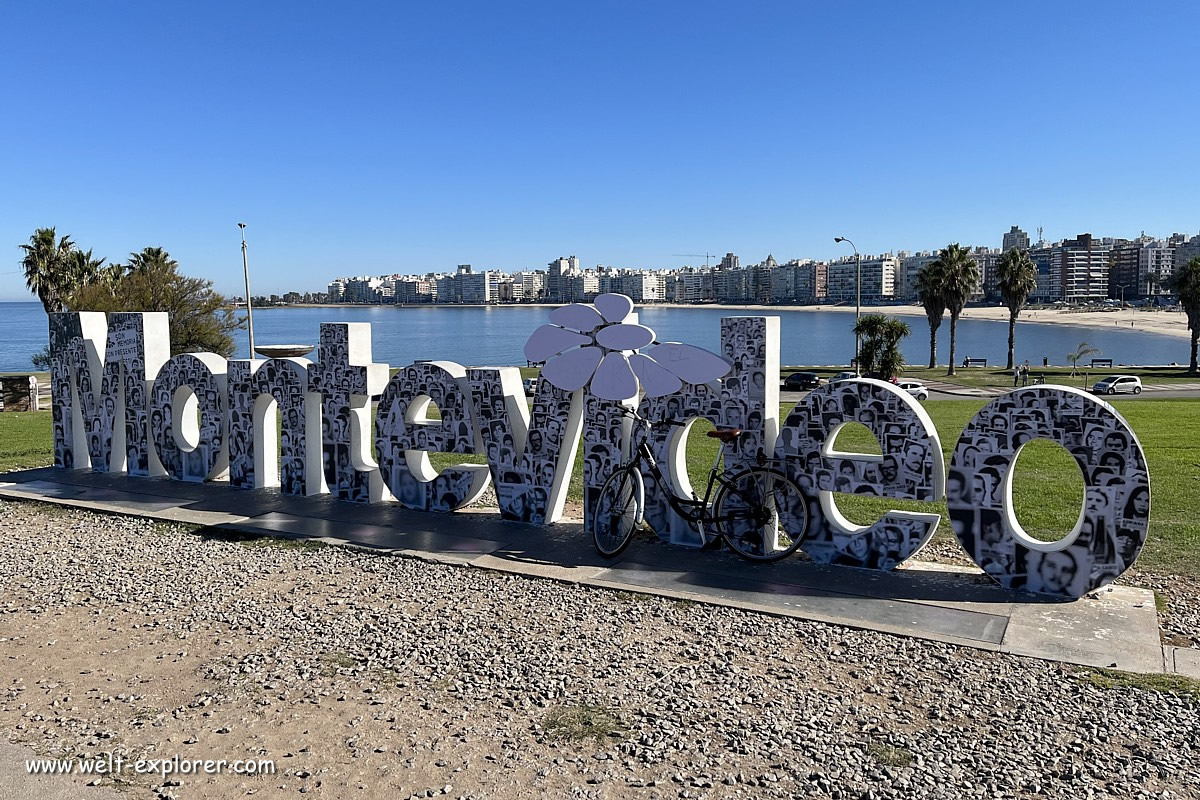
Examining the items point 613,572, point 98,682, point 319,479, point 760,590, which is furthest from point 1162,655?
point 319,479

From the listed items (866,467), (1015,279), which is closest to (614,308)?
(866,467)

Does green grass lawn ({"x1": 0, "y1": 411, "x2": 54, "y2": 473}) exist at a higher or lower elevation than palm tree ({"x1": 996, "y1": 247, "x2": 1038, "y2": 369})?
lower

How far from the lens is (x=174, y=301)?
4369 centimetres

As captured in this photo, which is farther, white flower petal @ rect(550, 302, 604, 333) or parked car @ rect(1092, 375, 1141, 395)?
parked car @ rect(1092, 375, 1141, 395)

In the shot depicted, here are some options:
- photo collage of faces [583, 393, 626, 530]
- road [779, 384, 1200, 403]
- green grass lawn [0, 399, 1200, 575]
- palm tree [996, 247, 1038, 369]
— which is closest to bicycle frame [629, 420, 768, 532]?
photo collage of faces [583, 393, 626, 530]

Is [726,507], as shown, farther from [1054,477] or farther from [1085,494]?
[1054,477]

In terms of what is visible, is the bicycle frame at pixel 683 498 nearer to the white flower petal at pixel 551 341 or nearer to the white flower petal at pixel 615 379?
the white flower petal at pixel 615 379

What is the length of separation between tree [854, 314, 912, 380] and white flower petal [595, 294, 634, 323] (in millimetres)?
44156

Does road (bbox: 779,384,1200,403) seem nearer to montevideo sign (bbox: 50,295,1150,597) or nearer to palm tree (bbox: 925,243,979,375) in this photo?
palm tree (bbox: 925,243,979,375)

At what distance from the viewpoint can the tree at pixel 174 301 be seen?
137 feet

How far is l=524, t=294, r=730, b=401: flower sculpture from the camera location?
1007 cm

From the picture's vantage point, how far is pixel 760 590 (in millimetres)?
8625

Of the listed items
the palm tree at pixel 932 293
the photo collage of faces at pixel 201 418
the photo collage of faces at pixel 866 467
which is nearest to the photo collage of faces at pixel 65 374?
the photo collage of faces at pixel 201 418

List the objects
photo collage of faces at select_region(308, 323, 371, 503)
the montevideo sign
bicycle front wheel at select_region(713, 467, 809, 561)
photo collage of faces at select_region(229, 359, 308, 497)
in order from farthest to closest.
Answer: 1. photo collage of faces at select_region(229, 359, 308, 497)
2. photo collage of faces at select_region(308, 323, 371, 503)
3. bicycle front wheel at select_region(713, 467, 809, 561)
4. the montevideo sign
